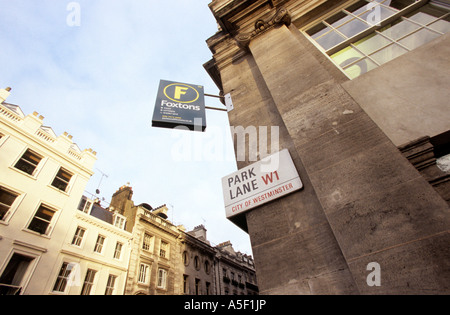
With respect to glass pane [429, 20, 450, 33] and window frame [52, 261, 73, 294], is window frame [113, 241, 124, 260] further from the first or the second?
glass pane [429, 20, 450, 33]

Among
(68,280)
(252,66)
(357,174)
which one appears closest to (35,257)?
(68,280)

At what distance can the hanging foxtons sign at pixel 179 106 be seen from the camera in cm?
654

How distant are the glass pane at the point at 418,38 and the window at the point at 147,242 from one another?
24069mm

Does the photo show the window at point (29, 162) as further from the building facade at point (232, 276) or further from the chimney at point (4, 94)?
the building facade at point (232, 276)

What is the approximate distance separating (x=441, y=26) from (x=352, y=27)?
6.73 feet

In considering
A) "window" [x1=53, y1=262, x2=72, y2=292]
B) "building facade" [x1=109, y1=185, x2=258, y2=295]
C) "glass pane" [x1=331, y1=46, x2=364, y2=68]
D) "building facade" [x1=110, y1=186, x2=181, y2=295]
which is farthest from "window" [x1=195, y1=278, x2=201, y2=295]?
"glass pane" [x1=331, y1=46, x2=364, y2=68]

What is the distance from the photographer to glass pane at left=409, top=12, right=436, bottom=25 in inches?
202

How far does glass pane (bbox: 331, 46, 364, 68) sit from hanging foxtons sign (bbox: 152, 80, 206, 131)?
425 centimetres

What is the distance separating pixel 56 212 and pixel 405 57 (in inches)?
817

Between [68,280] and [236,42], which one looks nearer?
[236,42]

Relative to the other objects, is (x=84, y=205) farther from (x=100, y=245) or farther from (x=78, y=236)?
(x=100, y=245)

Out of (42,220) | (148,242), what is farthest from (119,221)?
(42,220)

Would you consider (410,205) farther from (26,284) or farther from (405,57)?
(26,284)

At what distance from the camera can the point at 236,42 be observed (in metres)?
7.75
